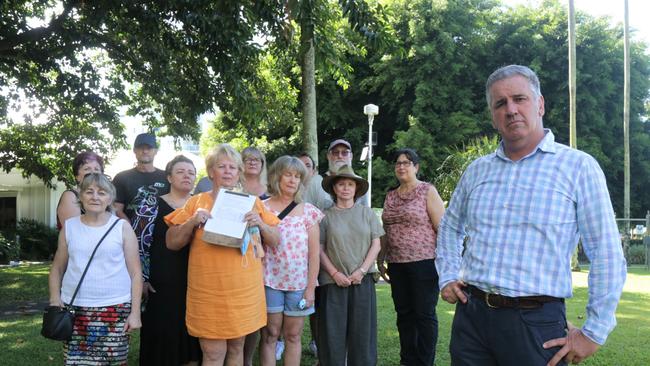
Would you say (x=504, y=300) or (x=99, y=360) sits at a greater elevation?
(x=504, y=300)

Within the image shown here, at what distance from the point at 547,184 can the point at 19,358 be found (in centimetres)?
541

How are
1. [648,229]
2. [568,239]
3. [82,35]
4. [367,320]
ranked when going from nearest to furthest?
[568,239] → [367,320] → [82,35] → [648,229]

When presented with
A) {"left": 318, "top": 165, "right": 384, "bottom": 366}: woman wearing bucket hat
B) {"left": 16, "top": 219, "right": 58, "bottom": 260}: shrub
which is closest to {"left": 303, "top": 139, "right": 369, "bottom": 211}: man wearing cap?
{"left": 318, "top": 165, "right": 384, "bottom": 366}: woman wearing bucket hat

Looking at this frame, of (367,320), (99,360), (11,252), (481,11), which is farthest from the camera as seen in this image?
(481,11)

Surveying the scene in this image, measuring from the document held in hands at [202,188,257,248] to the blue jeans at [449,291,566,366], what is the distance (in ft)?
5.19

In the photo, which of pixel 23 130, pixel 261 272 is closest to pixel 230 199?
pixel 261 272

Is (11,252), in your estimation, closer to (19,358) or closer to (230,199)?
A: (19,358)

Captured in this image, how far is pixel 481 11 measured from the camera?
25.2m

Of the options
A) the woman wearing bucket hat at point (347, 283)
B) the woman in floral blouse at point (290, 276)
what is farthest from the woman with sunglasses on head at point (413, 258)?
the woman in floral blouse at point (290, 276)

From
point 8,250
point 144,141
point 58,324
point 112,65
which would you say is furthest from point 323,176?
point 8,250

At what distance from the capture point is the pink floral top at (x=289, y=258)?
4191mm

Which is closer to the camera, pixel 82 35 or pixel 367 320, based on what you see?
pixel 367 320

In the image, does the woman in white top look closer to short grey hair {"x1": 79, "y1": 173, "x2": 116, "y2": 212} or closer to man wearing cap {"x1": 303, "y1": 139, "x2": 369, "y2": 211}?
short grey hair {"x1": 79, "y1": 173, "x2": 116, "y2": 212}

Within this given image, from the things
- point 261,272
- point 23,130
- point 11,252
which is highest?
point 23,130
